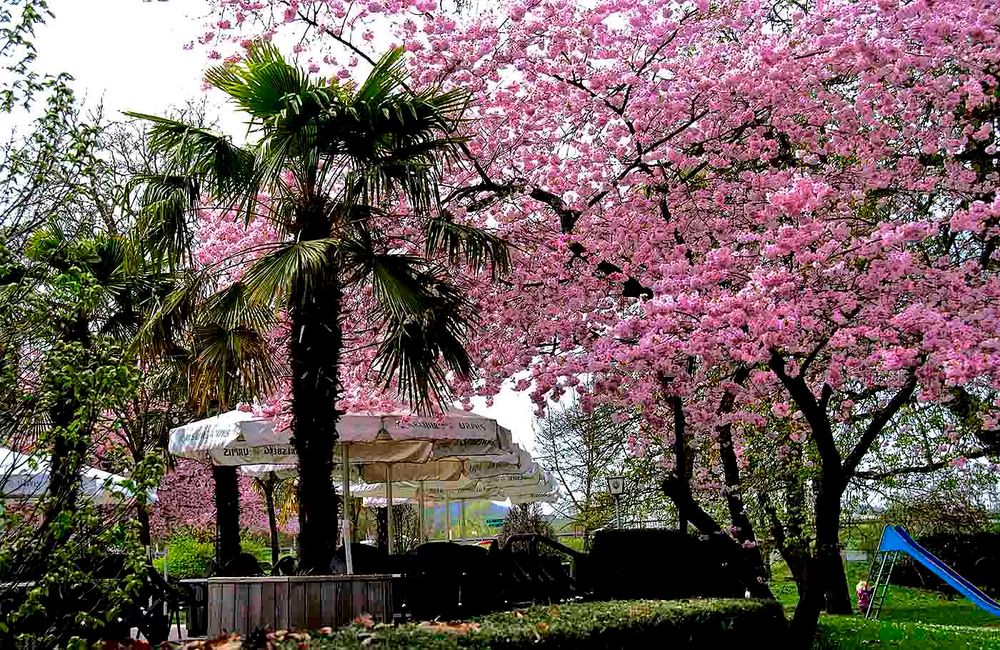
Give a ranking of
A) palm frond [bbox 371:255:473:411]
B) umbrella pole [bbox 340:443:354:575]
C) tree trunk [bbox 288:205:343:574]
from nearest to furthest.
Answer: tree trunk [bbox 288:205:343:574] → palm frond [bbox 371:255:473:411] → umbrella pole [bbox 340:443:354:575]

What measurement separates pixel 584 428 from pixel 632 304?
7.20 meters

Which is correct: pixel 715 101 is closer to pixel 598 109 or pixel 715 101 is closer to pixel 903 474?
pixel 598 109

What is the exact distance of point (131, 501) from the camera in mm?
4121

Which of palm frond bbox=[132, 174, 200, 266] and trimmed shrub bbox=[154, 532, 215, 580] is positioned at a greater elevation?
palm frond bbox=[132, 174, 200, 266]

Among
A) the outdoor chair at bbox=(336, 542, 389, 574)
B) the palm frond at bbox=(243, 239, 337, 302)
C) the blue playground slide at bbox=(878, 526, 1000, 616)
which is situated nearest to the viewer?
the palm frond at bbox=(243, 239, 337, 302)

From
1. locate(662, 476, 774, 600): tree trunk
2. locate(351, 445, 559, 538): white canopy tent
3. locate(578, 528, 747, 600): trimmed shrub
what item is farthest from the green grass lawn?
locate(351, 445, 559, 538): white canopy tent

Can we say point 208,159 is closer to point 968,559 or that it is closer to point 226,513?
point 226,513

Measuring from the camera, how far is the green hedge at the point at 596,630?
4.33 metres

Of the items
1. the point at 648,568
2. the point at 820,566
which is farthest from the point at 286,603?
the point at 648,568

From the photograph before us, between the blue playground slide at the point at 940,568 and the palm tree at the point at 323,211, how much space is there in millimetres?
7489

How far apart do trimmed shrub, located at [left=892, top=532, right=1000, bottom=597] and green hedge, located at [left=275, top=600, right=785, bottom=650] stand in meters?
14.4

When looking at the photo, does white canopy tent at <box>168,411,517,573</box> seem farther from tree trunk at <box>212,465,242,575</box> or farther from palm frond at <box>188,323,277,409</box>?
tree trunk at <box>212,465,242,575</box>

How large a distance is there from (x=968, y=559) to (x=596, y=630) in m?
18.7

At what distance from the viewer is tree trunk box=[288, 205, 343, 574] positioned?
776 cm
